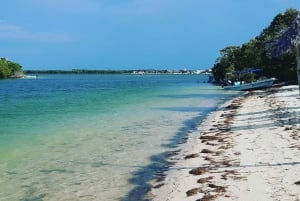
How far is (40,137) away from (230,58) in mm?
76049

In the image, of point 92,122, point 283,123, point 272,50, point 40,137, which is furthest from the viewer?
point 92,122

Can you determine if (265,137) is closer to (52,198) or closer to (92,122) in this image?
(52,198)

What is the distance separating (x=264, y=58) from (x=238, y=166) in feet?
184

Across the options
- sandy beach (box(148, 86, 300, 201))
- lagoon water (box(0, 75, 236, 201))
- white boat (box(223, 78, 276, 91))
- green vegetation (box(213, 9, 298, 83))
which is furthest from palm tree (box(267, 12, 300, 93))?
white boat (box(223, 78, 276, 91))

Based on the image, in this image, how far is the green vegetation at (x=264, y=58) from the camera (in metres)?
58.9

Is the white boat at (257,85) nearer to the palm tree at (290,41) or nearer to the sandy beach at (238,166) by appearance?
the palm tree at (290,41)

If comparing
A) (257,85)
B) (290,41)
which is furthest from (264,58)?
(290,41)

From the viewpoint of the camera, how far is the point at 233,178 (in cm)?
1199

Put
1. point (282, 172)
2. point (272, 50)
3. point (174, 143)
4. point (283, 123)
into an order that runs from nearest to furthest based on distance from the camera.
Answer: point (282, 172) → point (174, 143) → point (283, 123) → point (272, 50)

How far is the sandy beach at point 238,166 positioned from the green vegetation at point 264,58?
31.9 m

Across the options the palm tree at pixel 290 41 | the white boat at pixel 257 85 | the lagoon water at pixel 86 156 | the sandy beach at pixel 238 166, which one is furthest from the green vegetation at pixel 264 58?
the sandy beach at pixel 238 166

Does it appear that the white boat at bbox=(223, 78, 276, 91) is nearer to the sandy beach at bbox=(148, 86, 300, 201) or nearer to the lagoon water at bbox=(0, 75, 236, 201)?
the lagoon water at bbox=(0, 75, 236, 201)

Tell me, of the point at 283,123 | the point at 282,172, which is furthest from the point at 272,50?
the point at 282,172

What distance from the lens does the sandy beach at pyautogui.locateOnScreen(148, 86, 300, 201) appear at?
35.2 ft
